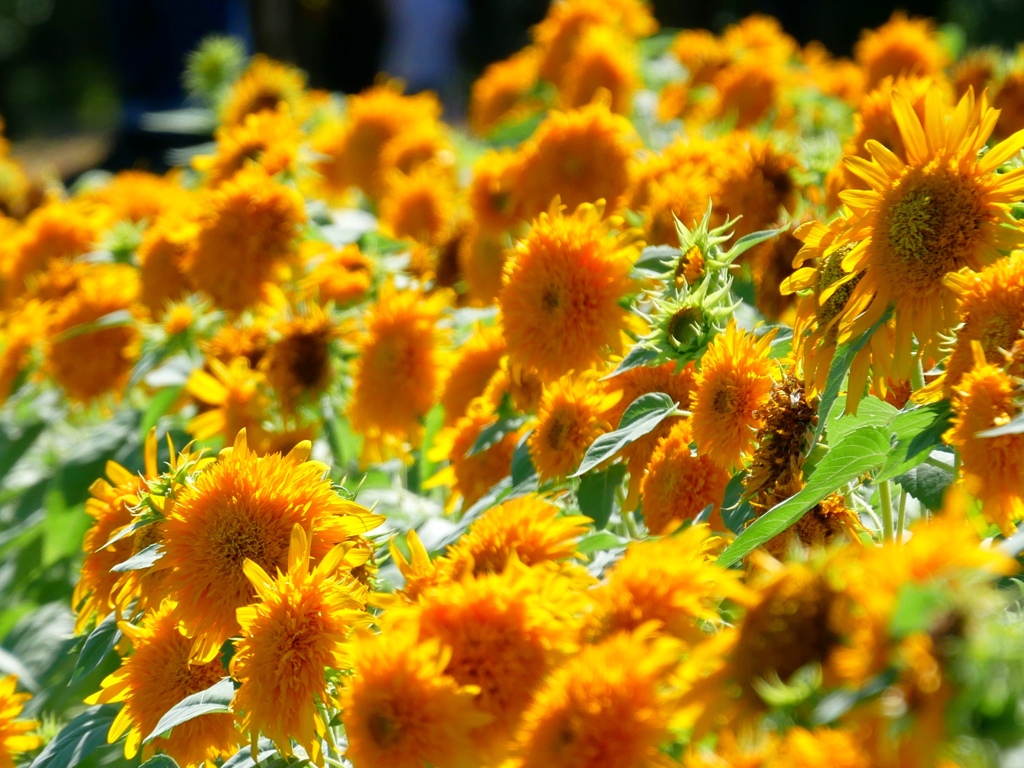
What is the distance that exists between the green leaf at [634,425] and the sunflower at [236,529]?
9.3 inches

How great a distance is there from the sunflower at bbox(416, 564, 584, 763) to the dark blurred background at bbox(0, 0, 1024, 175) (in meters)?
5.41

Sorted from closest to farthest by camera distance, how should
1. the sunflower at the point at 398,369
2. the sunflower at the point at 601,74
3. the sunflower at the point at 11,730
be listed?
the sunflower at the point at 11,730 < the sunflower at the point at 398,369 < the sunflower at the point at 601,74

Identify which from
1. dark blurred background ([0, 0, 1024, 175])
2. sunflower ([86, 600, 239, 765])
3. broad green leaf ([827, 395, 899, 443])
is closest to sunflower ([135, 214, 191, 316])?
sunflower ([86, 600, 239, 765])

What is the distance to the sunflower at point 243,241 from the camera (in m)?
2.28

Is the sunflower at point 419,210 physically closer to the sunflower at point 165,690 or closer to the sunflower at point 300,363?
the sunflower at point 300,363

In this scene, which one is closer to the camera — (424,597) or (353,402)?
(424,597)

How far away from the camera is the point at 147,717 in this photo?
134cm

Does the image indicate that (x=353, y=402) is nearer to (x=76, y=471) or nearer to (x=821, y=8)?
(x=76, y=471)

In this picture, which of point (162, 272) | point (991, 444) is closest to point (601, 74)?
point (162, 272)

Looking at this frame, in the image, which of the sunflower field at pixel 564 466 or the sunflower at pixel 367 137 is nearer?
the sunflower field at pixel 564 466

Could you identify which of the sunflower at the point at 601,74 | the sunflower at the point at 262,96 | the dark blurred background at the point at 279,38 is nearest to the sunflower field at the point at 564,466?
the sunflower at the point at 601,74

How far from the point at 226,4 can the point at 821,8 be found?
556cm

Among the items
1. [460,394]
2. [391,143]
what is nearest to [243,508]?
[460,394]

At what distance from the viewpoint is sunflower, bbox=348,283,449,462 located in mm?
1945
